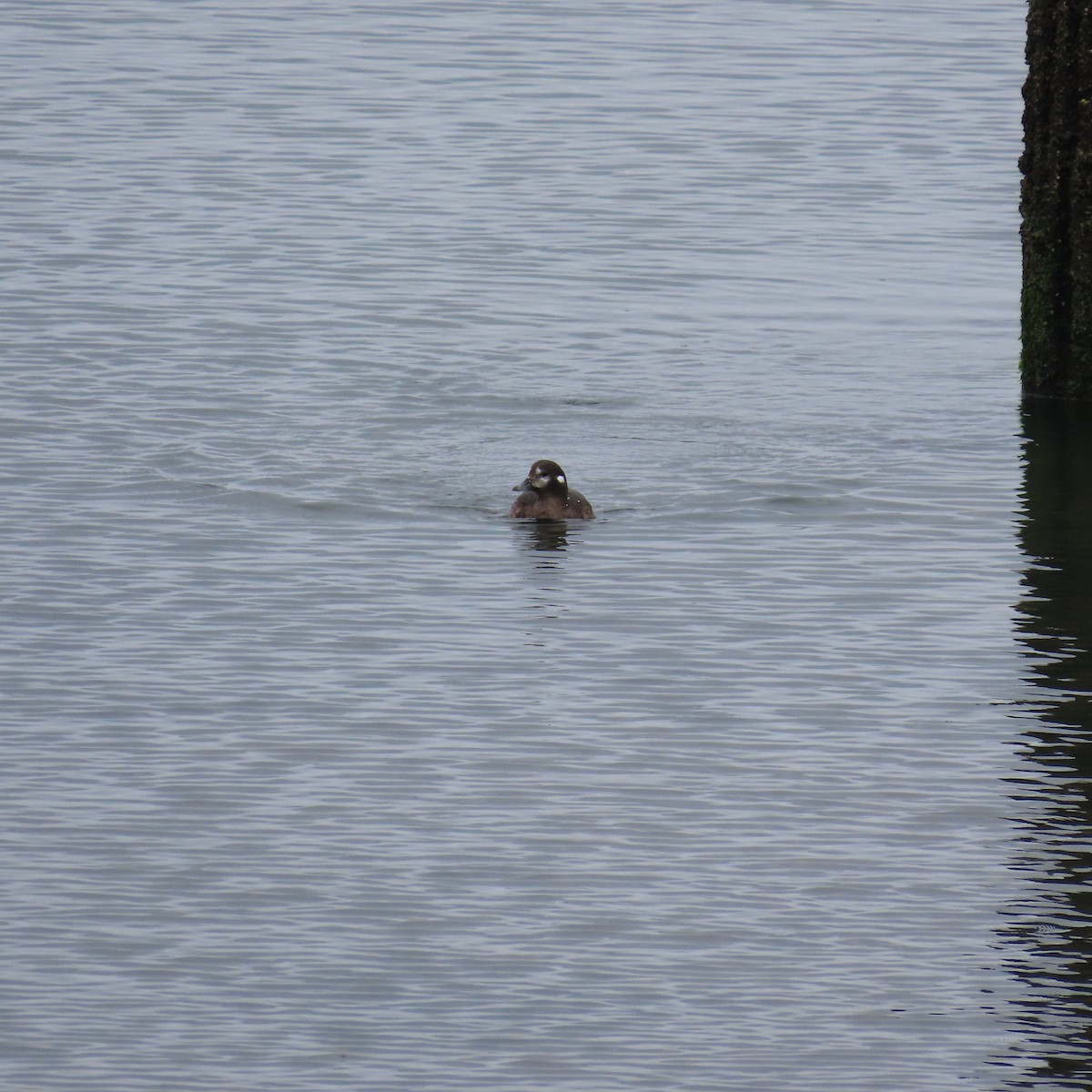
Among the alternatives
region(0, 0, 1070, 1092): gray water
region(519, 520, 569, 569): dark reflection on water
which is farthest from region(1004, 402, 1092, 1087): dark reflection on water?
region(519, 520, 569, 569): dark reflection on water

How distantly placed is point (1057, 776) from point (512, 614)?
390 cm

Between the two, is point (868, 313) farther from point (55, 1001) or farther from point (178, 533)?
point (55, 1001)

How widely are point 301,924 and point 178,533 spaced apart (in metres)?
6.63

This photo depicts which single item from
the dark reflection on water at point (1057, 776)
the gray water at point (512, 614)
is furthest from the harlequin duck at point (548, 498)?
the dark reflection on water at point (1057, 776)

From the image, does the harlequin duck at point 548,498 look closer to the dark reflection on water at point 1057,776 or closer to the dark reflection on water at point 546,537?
the dark reflection on water at point 546,537

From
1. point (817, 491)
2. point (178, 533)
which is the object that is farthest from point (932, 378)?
point (178, 533)

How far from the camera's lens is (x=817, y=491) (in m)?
18.5

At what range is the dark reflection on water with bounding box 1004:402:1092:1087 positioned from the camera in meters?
10.1

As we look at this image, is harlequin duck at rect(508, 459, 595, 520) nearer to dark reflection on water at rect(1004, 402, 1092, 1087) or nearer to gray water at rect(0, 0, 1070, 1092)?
gray water at rect(0, 0, 1070, 1092)

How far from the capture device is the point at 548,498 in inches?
687

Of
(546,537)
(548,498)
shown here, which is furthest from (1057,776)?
(548,498)

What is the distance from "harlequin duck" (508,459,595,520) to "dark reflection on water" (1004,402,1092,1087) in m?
2.98

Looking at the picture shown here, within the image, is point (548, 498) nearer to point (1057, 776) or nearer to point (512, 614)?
point (512, 614)

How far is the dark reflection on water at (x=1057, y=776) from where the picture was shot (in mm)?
10141
